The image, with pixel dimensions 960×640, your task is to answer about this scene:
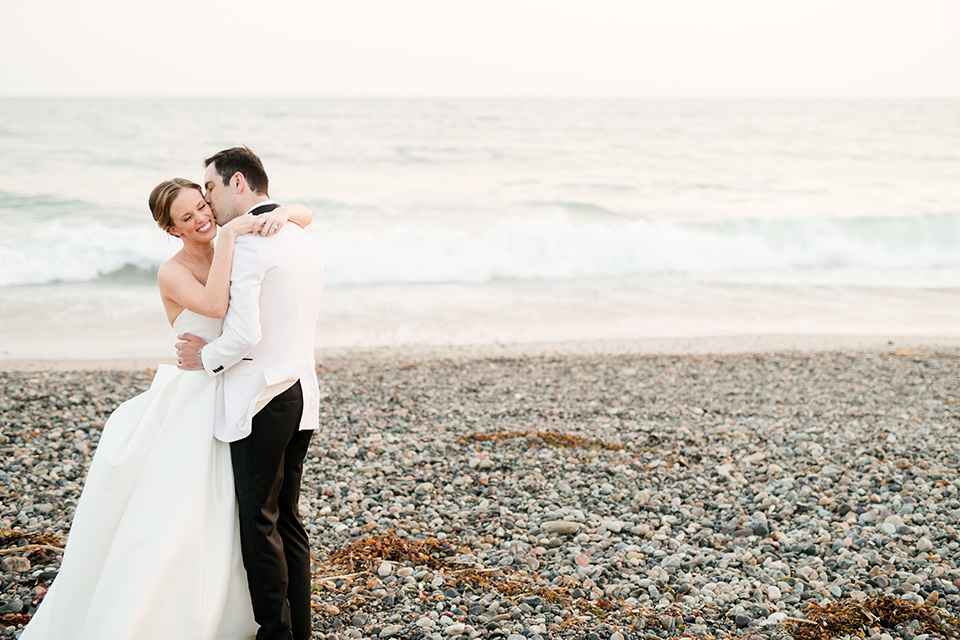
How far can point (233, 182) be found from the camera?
315 centimetres

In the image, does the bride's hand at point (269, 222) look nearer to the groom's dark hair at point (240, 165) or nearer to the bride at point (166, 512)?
the bride at point (166, 512)

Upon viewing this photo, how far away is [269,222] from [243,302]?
35 centimetres

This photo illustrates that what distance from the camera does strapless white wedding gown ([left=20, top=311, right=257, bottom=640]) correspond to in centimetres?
315

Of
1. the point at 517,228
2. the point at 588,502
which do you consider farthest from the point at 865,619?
the point at 517,228

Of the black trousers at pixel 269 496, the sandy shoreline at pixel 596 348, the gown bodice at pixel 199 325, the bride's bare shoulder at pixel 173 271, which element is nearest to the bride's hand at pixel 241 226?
the bride's bare shoulder at pixel 173 271

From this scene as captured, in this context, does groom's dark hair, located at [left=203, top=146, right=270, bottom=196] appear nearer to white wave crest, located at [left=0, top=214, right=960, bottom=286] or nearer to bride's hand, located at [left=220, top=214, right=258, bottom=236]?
bride's hand, located at [left=220, top=214, right=258, bottom=236]

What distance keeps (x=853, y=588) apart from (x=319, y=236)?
18567 mm

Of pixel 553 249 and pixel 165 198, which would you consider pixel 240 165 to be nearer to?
pixel 165 198

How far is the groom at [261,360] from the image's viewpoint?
3.04 meters

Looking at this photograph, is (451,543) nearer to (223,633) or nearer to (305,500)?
(305,500)

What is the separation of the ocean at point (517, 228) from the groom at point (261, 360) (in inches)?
350

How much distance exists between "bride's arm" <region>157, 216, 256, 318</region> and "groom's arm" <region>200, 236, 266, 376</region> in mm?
32

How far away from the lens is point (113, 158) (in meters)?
30.5

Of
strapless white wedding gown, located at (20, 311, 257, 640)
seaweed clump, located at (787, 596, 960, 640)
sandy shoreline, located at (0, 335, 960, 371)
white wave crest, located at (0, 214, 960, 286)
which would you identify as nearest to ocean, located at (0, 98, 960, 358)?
white wave crest, located at (0, 214, 960, 286)
